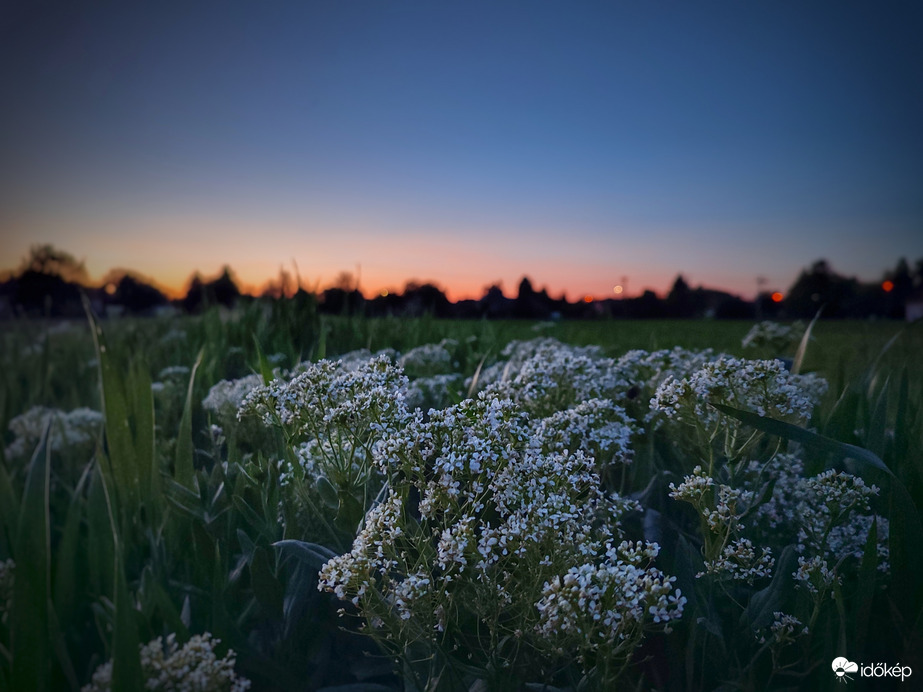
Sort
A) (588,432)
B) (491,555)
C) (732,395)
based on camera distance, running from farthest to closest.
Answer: (588,432) → (732,395) → (491,555)

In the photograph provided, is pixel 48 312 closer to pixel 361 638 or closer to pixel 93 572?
pixel 93 572

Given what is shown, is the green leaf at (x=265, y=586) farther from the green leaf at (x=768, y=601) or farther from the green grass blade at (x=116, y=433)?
the green leaf at (x=768, y=601)

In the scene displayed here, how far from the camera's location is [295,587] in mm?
2066

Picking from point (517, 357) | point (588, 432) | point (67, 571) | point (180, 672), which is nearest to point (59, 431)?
point (67, 571)

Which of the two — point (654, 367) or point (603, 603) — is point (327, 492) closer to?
point (603, 603)

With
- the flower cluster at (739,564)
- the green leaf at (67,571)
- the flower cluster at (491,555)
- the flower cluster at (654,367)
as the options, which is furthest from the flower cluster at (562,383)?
the green leaf at (67,571)

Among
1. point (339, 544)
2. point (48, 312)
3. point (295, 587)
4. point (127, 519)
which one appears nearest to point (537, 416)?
point (339, 544)

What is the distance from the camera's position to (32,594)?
1604 millimetres

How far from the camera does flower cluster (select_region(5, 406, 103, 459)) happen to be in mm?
3621

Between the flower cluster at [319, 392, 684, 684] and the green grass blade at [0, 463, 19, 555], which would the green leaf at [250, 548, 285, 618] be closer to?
the flower cluster at [319, 392, 684, 684]

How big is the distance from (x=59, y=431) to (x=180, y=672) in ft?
8.76

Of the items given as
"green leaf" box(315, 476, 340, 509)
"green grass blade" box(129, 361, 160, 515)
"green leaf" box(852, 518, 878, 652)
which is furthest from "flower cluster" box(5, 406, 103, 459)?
"green leaf" box(852, 518, 878, 652)

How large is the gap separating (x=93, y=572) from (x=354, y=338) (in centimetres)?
438

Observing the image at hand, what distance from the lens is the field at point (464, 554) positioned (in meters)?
1.69
